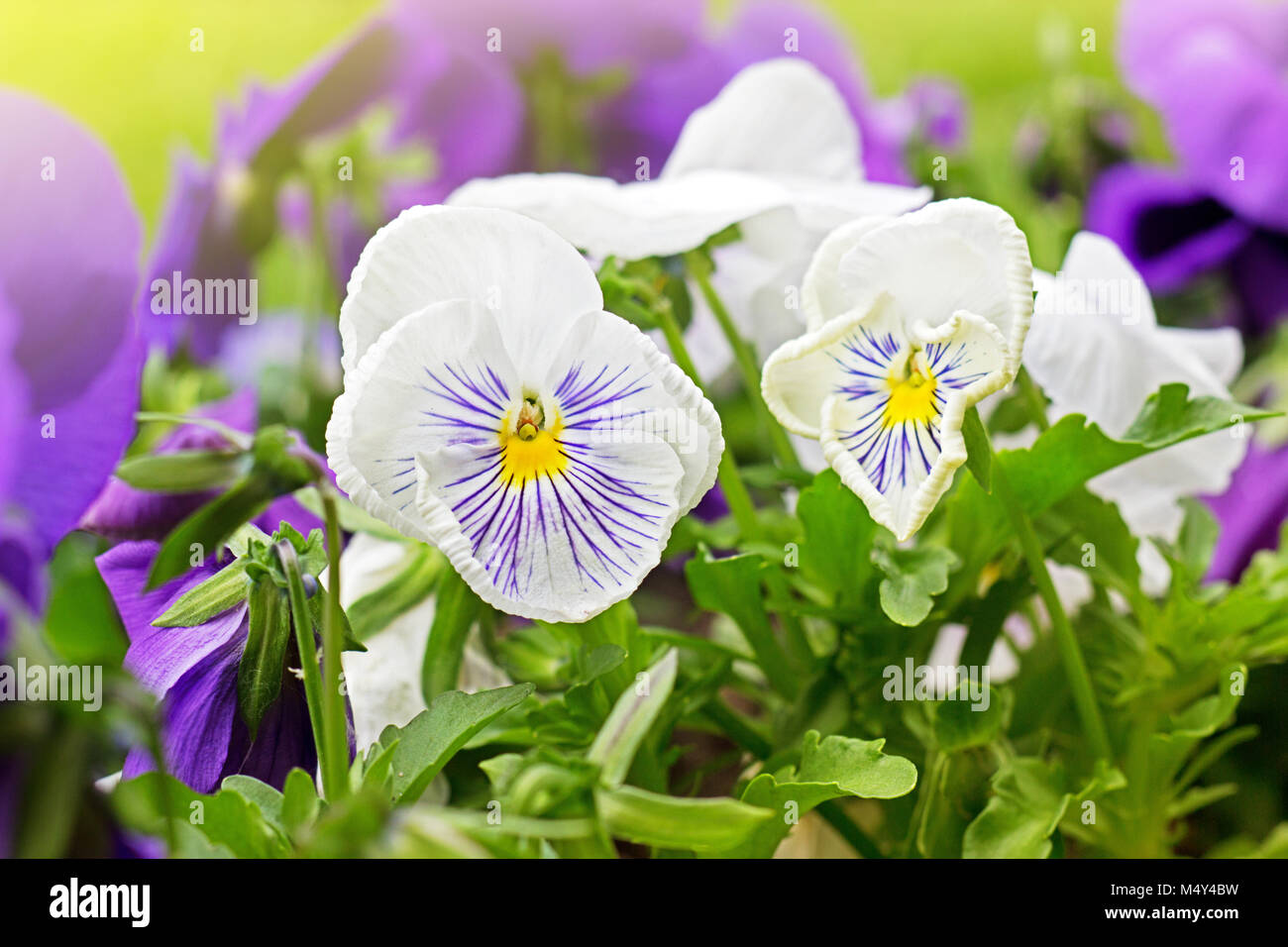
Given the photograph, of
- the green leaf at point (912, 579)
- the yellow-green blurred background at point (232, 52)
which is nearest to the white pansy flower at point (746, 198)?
the green leaf at point (912, 579)

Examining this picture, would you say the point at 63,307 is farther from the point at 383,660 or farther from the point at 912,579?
the point at 912,579

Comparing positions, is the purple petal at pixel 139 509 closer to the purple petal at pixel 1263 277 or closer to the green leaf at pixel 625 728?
the green leaf at pixel 625 728

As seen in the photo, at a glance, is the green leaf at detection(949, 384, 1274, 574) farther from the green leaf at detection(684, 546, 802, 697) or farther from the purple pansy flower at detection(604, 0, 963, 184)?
the purple pansy flower at detection(604, 0, 963, 184)

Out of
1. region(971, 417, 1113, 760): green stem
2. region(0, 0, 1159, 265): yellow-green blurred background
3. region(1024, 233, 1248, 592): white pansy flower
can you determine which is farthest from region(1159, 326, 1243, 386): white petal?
region(0, 0, 1159, 265): yellow-green blurred background

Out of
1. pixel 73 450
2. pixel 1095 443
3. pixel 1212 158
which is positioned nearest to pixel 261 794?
pixel 73 450

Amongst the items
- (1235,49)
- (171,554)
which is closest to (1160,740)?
(171,554)

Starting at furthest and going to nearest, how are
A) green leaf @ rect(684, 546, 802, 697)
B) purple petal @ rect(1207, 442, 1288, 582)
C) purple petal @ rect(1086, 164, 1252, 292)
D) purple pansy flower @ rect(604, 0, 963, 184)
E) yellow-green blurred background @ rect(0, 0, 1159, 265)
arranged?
yellow-green blurred background @ rect(0, 0, 1159, 265) < purple pansy flower @ rect(604, 0, 963, 184) < purple petal @ rect(1086, 164, 1252, 292) < purple petal @ rect(1207, 442, 1288, 582) < green leaf @ rect(684, 546, 802, 697)
